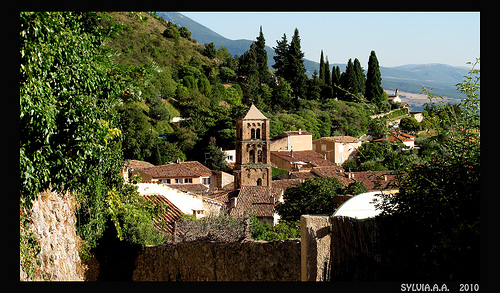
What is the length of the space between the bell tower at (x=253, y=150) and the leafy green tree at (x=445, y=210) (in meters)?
43.3

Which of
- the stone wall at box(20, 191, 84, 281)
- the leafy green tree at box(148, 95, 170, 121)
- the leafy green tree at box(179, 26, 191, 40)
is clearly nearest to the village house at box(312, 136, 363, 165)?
the leafy green tree at box(148, 95, 170, 121)

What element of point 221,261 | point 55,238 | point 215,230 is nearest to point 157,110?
point 215,230

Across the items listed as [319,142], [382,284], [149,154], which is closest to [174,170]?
[149,154]

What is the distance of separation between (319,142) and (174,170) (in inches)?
827

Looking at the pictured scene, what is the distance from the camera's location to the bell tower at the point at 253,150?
47.9 meters

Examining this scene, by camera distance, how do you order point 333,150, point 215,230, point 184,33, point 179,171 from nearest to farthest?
1. point 215,230
2. point 179,171
3. point 333,150
4. point 184,33

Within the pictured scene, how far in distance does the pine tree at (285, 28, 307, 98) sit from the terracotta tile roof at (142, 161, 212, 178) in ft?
87.6

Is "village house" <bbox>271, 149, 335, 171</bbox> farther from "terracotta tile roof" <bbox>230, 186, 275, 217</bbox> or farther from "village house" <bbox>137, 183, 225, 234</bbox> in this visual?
"village house" <bbox>137, 183, 225, 234</bbox>

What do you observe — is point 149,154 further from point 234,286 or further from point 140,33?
point 234,286

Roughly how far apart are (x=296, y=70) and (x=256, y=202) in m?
41.5

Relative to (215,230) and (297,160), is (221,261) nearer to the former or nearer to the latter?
(215,230)

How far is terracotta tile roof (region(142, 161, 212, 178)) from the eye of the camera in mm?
46344

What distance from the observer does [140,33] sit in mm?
72562

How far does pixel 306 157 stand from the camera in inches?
2219
